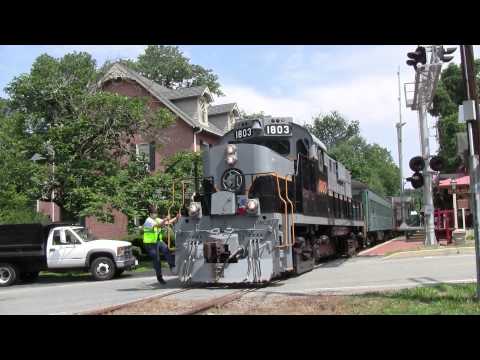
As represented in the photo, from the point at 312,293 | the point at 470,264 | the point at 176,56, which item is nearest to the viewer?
the point at 312,293

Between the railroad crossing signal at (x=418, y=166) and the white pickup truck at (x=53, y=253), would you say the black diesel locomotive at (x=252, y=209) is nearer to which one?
the railroad crossing signal at (x=418, y=166)

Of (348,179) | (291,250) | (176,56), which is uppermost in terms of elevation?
(176,56)

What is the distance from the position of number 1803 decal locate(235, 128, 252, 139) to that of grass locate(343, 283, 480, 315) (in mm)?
5475

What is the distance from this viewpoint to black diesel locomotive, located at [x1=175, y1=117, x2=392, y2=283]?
1129cm

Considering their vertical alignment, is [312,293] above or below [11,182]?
below

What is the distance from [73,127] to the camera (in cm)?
2166

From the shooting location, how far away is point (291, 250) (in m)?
12.3

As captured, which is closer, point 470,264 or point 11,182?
point 470,264

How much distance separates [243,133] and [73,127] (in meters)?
10.8

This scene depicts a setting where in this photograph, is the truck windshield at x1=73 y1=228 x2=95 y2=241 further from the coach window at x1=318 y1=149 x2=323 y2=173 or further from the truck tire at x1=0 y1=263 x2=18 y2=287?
the coach window at x1=318 y1=149 x2=323 y2=173

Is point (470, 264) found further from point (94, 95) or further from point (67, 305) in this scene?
point (94, 95)

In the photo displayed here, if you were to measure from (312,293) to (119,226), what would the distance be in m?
25.0

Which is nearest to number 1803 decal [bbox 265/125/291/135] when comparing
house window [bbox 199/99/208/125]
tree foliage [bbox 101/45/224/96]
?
house window [bbox 199/99/208/125]
